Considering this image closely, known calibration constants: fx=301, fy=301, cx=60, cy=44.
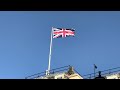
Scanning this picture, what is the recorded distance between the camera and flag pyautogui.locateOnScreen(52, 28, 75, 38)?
2707 cm

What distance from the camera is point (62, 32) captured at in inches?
1083

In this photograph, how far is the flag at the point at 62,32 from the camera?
27070mm
